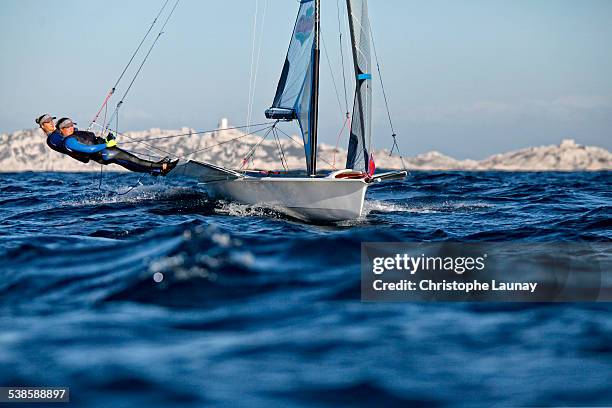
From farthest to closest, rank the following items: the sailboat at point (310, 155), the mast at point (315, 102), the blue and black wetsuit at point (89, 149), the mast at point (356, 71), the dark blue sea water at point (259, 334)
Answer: the mast at point (315, 102)
the mast at point (356, 71)
the sailboat at point (310, 155)
the blue and black wetsuit at point (89, 149)
the dark blue sea water at point (259, 334)

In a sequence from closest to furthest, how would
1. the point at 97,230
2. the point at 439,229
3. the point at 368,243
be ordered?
the point at 368,243 → the point at 97,230 → the point at 439,229

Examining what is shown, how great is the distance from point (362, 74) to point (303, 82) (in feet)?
6.92

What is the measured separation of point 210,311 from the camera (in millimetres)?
5863

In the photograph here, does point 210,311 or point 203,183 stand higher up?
point 203,183

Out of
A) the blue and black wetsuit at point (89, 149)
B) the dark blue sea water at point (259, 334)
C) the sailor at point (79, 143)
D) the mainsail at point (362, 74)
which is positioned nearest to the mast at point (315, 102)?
the mainsail at point (362, 74)

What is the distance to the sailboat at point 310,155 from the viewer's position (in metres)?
14.8

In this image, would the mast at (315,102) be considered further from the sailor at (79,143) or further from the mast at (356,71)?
the sailor at (79,143)

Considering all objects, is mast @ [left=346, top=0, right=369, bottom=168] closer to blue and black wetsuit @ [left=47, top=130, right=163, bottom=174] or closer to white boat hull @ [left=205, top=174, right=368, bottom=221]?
white boat hull @ [left=205, top=174, right=368, bottom=221]

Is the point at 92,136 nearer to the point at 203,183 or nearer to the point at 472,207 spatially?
the point at 203,183

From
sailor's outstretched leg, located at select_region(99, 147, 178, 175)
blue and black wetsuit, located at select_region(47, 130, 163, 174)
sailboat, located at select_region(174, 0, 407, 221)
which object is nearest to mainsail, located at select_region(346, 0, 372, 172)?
sailboat, located at select_region(174, 0, 407, 221)

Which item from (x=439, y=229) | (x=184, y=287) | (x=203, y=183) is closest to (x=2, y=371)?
(x=184, y=287)

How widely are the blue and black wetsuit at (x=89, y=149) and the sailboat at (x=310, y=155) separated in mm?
1446

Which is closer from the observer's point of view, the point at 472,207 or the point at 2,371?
the point at 2,371

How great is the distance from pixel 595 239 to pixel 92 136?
1036 centimetres
